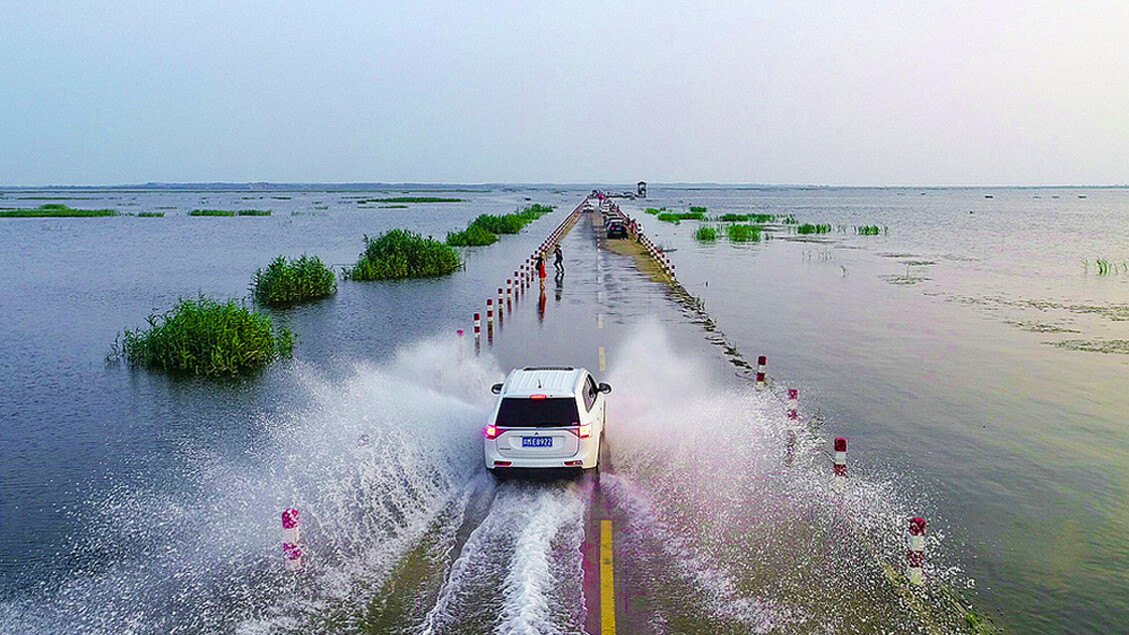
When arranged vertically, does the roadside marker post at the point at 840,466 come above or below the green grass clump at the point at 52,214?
above

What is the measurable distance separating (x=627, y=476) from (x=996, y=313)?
2442cm

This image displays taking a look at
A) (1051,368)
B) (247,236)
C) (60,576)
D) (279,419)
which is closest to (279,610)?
(60,576)

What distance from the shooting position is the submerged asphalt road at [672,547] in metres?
8.74

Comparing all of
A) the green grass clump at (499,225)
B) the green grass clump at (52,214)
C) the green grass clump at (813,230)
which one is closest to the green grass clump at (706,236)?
the green grass clump at (813,230)

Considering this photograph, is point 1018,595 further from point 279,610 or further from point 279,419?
point 279,419

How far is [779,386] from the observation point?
1948 centimetres

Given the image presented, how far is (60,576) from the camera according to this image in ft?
33.9

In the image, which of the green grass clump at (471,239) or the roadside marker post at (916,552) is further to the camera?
the green grass clump at (471,239)

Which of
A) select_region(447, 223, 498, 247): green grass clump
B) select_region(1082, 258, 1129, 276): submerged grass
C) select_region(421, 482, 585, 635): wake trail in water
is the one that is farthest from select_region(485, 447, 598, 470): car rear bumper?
select_region(447, 223, 498, 247): green grass clump

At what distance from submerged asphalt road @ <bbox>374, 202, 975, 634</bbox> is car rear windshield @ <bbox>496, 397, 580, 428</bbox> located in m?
1.03

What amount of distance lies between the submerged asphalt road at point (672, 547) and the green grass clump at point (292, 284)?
902 inches

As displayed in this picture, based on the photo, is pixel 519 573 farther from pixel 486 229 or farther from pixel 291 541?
pixel 486 229

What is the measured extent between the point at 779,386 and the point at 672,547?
988cm

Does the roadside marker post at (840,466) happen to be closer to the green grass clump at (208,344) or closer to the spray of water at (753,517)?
the spray of water at (753,517)
